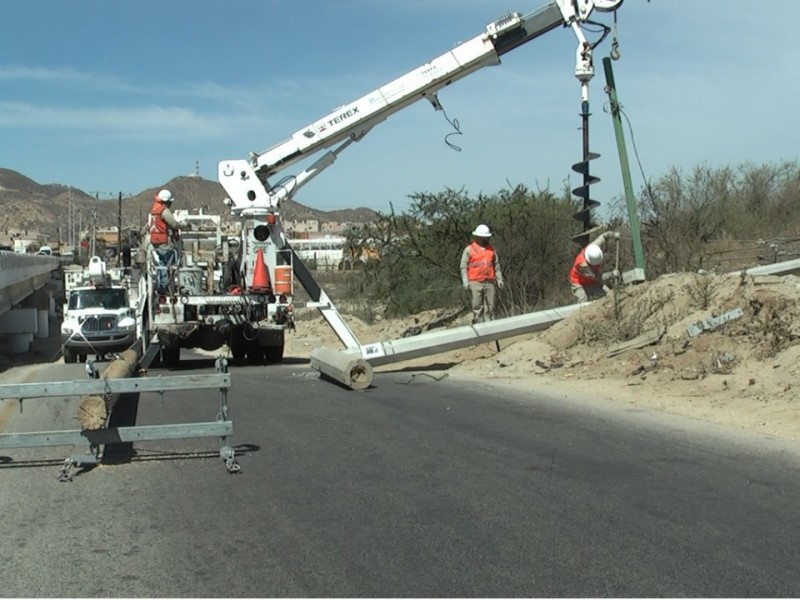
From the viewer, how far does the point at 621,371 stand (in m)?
13.1

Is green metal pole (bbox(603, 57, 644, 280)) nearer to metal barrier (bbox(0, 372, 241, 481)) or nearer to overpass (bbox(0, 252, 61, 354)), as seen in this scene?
metal barrier (bbox(0, 372, 241, 481))

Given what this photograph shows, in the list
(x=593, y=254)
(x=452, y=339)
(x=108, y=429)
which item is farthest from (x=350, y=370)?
(x=108, y=429)

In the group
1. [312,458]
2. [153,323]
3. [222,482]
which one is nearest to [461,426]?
[312,458]

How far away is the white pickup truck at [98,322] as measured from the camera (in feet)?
Answer: 80.9

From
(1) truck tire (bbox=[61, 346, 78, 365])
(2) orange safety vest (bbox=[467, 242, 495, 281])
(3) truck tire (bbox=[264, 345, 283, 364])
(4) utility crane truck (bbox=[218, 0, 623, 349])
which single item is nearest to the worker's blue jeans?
(4) utility crane truck (bbox=[218, 0, 623, 349])

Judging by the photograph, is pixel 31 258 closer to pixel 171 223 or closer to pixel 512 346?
pixel 171 223

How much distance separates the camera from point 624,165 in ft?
53.6

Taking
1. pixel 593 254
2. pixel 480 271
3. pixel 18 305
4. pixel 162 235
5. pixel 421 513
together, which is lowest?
pixel 421 513

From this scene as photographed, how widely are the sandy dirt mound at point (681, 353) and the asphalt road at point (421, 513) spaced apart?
1.12 metres

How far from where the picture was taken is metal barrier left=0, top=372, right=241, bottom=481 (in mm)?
7648

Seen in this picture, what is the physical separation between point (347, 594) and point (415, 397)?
7304 millimetres

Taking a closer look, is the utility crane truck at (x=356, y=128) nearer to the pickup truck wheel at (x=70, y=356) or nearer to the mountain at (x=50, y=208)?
the pickup truck wheel at (x=70, y=356)

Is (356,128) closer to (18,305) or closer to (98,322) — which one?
(98,322)

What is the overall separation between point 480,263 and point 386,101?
3535 mm
